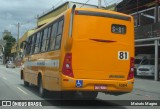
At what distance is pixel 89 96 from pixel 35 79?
3.04 metres

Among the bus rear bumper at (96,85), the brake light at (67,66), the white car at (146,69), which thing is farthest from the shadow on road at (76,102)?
the white car at (146,69)

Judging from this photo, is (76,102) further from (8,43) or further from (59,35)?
(8,43)

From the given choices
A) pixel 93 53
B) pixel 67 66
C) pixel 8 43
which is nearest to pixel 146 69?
pixel 93 53

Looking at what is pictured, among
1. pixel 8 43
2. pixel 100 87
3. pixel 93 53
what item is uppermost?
pixel 8 43

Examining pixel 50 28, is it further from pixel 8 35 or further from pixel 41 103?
pixel 8 35

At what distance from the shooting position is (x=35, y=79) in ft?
Answer: 58.5

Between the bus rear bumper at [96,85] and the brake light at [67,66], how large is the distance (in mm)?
171

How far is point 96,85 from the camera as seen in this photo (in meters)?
12.9

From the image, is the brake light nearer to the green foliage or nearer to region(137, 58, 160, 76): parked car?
region(137, 58, 160, 76): parked car

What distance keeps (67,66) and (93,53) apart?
3.14ft

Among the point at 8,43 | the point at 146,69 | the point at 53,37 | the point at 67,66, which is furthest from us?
the point at 8,43

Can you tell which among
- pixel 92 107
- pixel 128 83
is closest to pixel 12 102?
pixel 92 107

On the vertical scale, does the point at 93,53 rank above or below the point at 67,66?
above

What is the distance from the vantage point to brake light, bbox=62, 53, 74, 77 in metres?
12.8
